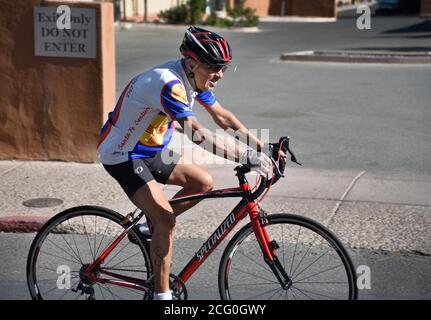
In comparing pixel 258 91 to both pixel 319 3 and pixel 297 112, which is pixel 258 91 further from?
pixel 319 3

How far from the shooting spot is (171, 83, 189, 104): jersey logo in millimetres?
4648

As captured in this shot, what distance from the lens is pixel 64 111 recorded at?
32.8 ft

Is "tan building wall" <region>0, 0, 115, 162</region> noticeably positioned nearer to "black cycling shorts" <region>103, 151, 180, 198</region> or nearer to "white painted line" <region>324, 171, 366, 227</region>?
"white painted line" <region>324, 171, 366, 227</region>

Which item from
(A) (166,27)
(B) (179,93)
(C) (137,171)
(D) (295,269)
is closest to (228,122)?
(B) (179,93)

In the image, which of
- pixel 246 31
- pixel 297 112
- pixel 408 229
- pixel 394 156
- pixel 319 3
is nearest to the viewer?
pixel 408 229

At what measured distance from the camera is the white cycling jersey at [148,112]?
15.3 feet

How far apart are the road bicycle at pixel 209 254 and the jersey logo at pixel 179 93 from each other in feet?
1.70

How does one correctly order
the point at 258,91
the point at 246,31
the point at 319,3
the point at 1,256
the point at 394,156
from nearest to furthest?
the point at 1,256
the point at 394,156
the point at 258,91
the point at 246,31
the point at 319,3

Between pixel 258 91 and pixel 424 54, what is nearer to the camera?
pixel 258 91

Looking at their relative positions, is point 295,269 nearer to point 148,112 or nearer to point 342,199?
point 148,112

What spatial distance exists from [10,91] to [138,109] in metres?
5.68

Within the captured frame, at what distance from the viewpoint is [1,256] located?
6719 mm

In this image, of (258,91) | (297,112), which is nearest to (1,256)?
(297,112)

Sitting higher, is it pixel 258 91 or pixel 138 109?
pixel 138 109
